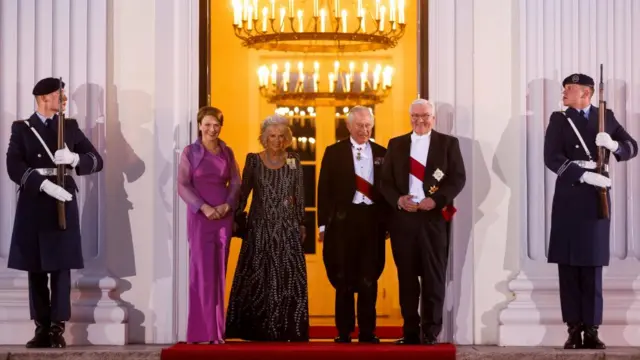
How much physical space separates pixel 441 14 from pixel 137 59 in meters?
1.94

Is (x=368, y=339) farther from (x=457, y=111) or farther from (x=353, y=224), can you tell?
(x=457, y=111)

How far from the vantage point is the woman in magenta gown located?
26.0 ft

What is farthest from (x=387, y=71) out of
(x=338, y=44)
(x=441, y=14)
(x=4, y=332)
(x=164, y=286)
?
(x=4, y=332)

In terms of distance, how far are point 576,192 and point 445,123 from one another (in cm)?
102

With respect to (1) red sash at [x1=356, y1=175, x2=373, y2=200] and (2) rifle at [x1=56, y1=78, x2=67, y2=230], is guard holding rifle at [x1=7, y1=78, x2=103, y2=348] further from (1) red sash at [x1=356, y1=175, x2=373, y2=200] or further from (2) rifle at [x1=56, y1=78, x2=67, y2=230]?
(1) red sash at [x1=356, y1=175, x2=373, y2=200]

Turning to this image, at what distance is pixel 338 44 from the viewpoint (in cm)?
1058

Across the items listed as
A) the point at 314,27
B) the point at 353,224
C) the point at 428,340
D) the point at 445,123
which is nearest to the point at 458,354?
the point at 428,340

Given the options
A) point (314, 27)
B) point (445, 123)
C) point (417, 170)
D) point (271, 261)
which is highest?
point (314, 27)

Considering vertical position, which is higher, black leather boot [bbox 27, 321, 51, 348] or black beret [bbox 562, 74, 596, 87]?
black beret [bbox 562, 74, 596, 87]

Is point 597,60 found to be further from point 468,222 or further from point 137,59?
point 137,59

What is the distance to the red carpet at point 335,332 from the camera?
913 cm

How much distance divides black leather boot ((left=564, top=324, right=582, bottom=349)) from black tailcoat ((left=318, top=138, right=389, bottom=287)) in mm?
1198

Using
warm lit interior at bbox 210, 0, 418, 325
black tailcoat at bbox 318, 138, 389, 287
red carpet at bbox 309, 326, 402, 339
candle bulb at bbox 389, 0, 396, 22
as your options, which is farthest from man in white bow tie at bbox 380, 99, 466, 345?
warm lit interior at bbox 210, 0, 418, 325

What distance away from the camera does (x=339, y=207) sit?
26.5ft
